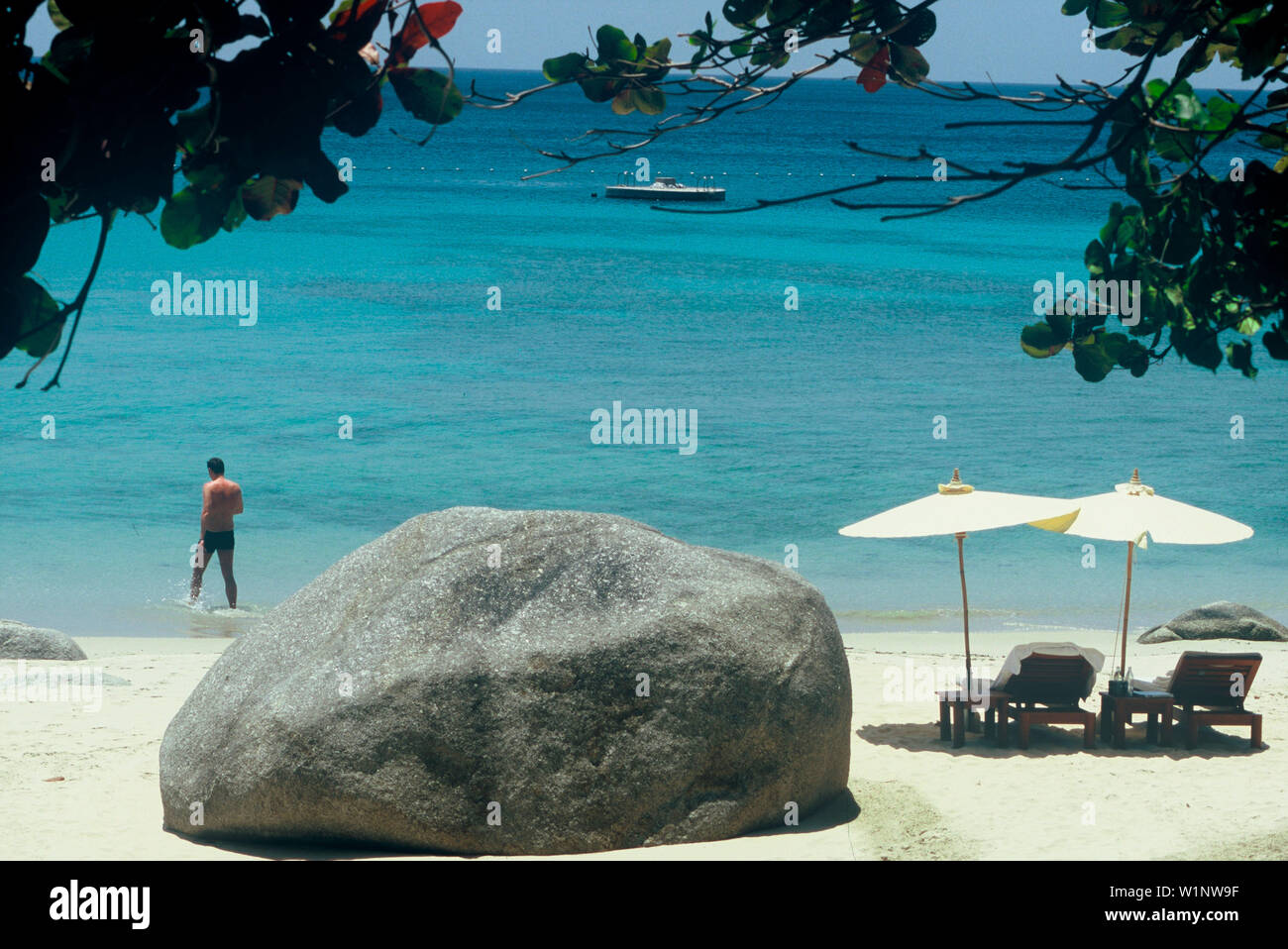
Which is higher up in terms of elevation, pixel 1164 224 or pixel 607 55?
pixel 607 55

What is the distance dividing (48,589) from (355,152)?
10867 cm

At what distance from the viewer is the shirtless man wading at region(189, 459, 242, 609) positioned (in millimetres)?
16547

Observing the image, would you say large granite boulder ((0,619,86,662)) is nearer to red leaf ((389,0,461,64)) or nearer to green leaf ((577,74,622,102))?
green leaf ((577,74,622,102))

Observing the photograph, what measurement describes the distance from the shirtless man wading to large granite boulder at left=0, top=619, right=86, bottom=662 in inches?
121

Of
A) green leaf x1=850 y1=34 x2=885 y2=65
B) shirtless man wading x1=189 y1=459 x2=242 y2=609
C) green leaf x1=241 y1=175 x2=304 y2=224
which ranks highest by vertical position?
green leaf x1=850 y1=34 x2=885 y2=65

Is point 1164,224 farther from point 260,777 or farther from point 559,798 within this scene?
point 260,777

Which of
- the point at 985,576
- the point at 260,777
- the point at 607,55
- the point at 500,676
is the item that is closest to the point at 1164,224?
the point at 607,55

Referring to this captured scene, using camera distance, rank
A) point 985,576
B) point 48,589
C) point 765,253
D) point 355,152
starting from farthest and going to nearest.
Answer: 1. point 355,152
2. point 765,253
3. point 985,576
4. point 48,589

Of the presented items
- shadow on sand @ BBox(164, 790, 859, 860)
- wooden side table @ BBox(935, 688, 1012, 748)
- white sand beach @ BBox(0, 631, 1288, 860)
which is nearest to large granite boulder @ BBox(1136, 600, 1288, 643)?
white sand beach @ BBox(0, 631, 1288, 860)

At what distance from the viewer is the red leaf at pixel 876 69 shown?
4039mm

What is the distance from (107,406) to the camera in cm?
3102

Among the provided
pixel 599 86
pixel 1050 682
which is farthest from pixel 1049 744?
pixel 599 86

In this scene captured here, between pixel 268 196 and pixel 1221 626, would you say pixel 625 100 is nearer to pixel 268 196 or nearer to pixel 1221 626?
pixel 268 196

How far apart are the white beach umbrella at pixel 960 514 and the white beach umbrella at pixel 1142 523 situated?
0.14 meters
